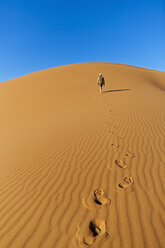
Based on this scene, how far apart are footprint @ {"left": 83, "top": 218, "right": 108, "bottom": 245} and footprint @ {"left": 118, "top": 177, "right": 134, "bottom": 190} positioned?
0.85 m

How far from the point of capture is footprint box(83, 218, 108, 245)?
6.06ft

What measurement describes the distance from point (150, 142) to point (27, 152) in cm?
418

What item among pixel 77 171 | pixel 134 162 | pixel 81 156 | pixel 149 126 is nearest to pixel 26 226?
pixel 77 171

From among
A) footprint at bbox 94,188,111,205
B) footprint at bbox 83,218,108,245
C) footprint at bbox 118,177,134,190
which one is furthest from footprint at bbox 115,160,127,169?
footprint at bbox 83,218,108,245

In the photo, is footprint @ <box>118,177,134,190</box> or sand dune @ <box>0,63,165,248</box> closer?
sand dune @ <box>0,63,165,248</box>

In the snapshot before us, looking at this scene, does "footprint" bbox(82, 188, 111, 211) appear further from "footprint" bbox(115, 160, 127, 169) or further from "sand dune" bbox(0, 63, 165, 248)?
"footprint" bbox(115, 160, 127, 169)

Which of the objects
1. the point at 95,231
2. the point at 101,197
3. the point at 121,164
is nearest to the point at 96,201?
the point at 101,197

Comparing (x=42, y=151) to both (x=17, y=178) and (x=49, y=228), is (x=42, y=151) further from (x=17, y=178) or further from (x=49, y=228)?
(x=49, y=228)

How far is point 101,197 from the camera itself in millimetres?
2537

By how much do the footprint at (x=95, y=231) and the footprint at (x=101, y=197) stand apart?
0.33 meters

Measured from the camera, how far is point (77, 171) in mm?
3459

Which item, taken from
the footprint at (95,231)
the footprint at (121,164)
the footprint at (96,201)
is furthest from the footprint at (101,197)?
the footprint at (121,164)

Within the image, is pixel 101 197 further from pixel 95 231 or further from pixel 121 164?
pixel 121 164

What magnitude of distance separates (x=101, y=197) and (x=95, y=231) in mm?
623
